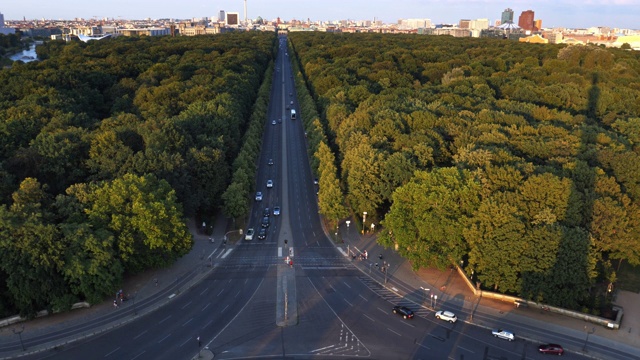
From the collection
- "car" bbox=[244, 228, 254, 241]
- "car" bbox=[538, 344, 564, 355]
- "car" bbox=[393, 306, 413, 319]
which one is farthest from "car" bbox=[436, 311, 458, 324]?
"car" bbox=[244, 228, 254, 241]

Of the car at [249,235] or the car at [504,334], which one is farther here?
the car at [249,235]

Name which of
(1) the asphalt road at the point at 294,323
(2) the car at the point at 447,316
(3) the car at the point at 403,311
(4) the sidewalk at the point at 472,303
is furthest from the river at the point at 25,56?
(2) the car at the point at 447,316

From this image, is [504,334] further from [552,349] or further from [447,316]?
[447,316]

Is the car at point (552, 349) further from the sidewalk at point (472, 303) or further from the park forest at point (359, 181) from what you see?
the park forest at point (359, 181)

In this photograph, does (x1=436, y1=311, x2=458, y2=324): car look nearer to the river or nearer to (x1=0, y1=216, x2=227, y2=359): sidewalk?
(x1=0, y1=216, x2=227, y2=359): sidewalk

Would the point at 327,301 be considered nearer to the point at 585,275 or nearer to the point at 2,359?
the point at 585,275

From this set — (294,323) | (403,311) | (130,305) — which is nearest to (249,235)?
(130,305)

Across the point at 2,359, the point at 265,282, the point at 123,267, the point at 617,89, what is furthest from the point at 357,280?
the point at 617,89
